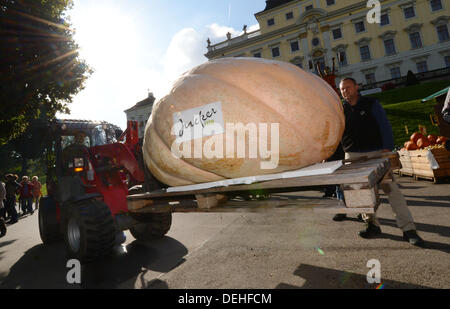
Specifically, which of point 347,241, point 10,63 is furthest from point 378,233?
point 10,63

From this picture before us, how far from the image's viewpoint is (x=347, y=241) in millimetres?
3268

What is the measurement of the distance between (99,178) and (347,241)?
3760 mm

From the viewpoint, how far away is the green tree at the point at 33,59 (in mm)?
9469

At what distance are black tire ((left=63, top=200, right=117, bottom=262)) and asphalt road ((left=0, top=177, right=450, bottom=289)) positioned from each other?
0.86 feet

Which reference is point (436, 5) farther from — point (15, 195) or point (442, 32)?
point (15, 195)

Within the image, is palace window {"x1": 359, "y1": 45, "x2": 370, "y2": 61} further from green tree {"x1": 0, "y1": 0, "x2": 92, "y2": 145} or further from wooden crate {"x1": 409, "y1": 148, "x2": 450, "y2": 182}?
Result: green tree {"x1": 0, "y1": 0, "x2": 92, "y2": 145}

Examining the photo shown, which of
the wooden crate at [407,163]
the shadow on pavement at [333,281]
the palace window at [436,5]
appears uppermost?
the palace window at [436,5]

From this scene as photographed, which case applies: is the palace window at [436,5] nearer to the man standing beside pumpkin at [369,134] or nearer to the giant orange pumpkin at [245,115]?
the man standing beside pumpkin at [369,134]

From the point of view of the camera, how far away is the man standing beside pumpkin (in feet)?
9.86

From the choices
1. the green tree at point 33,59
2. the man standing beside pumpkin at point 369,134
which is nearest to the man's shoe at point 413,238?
the man standing beside pumpkin at point 369,134

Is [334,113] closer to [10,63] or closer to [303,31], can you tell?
[10,63]

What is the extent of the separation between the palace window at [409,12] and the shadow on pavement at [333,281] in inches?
1755

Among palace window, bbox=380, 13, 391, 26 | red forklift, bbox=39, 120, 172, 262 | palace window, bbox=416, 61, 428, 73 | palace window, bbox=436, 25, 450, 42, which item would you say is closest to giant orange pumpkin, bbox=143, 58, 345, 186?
red forklift, bbox=39, 120, 172, 262

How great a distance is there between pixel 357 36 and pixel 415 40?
7.30m
